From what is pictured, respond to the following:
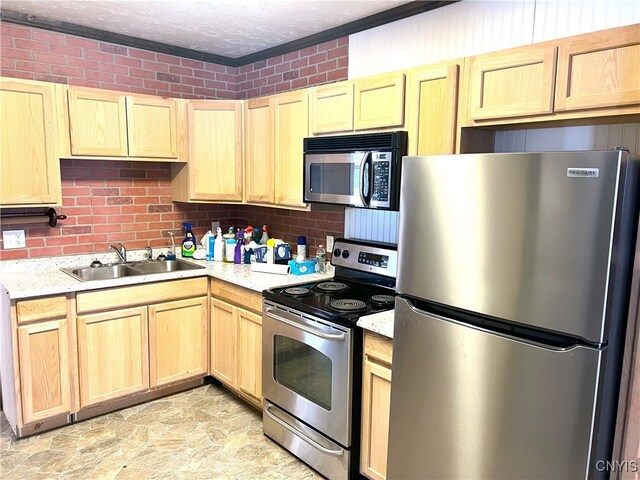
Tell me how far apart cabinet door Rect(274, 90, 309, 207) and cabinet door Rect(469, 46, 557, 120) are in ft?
3.83

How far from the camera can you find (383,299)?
2434 millimetres

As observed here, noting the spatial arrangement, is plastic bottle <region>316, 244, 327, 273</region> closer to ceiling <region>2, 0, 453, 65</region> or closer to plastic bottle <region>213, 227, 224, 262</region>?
plastic bottle <region>213, 227, 224, 262</region>

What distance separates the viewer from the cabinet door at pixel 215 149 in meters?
3.38

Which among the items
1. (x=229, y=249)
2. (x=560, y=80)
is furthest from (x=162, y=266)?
(x=560, y=80)

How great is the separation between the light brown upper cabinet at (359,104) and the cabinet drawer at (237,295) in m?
1.06

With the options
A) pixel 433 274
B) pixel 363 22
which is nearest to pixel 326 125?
pixel 363 22

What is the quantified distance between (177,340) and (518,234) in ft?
7.83

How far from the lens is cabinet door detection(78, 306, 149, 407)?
9.06 ft

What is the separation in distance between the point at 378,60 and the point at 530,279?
6.21 ft

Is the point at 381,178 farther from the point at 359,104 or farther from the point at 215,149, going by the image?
the point at 215,149

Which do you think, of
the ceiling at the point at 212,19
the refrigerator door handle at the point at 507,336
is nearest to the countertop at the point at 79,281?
the refrigerator door handle at the point at 507,336

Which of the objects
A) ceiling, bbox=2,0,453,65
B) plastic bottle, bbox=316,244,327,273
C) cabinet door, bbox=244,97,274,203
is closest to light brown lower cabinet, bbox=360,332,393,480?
plastic bottle, bbox=316,244,327,273

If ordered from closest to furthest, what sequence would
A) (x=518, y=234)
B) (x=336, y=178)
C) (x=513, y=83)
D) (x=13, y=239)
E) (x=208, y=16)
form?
(x=518, y=234), (x=513, y=83), (x=336, y=178), (x=208, y=16), (x=13, y=239)

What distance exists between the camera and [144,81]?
3461mm
